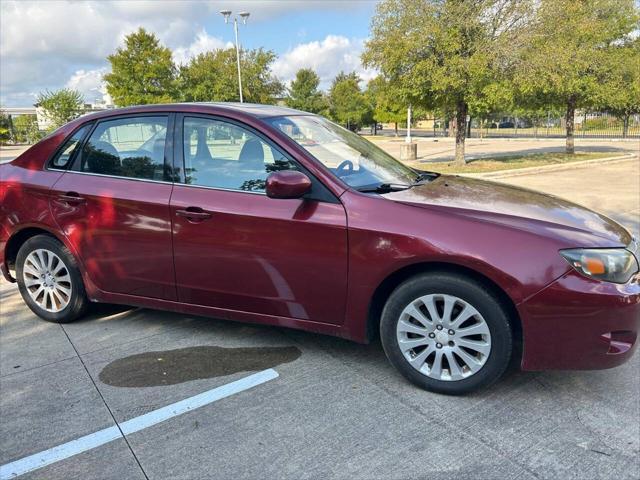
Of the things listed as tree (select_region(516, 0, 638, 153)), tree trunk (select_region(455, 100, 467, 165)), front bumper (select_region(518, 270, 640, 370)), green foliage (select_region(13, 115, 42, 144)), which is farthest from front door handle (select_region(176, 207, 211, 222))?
green foliage (select_region(13, 115, 42, 144))

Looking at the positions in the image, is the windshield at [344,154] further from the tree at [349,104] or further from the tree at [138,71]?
the tree at [349,104]

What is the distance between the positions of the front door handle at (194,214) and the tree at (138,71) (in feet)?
132

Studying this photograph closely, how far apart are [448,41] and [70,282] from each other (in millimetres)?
13418

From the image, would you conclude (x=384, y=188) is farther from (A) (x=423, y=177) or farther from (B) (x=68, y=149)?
(B) (x=68, y=149)

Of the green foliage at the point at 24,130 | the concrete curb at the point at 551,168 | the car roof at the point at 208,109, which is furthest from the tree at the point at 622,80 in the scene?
the green foliage at the point at 24,130

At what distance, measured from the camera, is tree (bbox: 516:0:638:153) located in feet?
48.3

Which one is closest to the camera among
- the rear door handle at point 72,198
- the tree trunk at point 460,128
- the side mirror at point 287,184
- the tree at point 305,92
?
the side mirror at point 287,184

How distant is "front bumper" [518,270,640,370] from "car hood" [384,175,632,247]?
0.26 meters

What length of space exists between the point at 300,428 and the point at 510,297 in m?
1.33

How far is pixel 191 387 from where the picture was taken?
126 inches

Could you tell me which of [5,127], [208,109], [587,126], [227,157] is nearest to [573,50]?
[208,109]

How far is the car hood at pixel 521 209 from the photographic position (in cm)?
285

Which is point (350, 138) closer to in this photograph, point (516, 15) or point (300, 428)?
point (300, 428)

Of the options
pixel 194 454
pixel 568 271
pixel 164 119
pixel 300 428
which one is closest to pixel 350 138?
pixel 164 119
